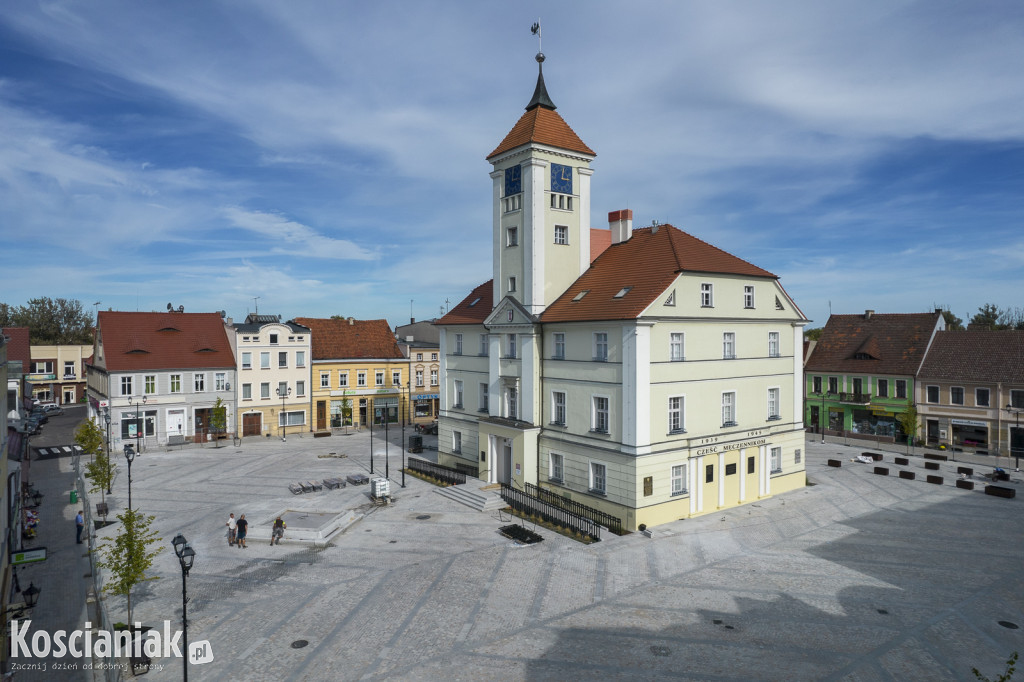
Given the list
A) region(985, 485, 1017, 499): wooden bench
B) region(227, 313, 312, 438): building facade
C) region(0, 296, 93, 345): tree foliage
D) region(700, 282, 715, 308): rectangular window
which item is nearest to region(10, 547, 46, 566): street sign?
region(700, 282, 715, 308): rectangular window

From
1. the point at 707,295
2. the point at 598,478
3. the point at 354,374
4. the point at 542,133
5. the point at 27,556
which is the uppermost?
the point at 542,133

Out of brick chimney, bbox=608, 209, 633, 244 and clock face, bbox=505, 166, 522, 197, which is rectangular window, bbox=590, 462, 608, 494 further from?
clock face, bbox=505, 166, 522, 197

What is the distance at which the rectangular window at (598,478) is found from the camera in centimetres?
2892

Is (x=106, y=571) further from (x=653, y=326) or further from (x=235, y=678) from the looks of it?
(x=653, y=326)

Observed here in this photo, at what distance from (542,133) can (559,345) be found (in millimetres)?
11573

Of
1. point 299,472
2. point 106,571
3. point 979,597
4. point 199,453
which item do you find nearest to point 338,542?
point 106,571

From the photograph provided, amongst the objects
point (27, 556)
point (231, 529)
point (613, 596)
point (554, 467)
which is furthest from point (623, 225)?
point (27, 556)

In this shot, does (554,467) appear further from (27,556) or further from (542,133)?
(27,556)

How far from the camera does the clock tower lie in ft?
108

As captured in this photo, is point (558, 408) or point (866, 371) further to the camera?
point (866, 371)

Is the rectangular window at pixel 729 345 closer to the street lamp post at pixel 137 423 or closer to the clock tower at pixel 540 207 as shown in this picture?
the clock tower at pixel 540 207

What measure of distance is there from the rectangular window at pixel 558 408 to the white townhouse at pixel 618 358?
8 cm

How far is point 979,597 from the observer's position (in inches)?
789

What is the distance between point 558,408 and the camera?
32031 millimetres
